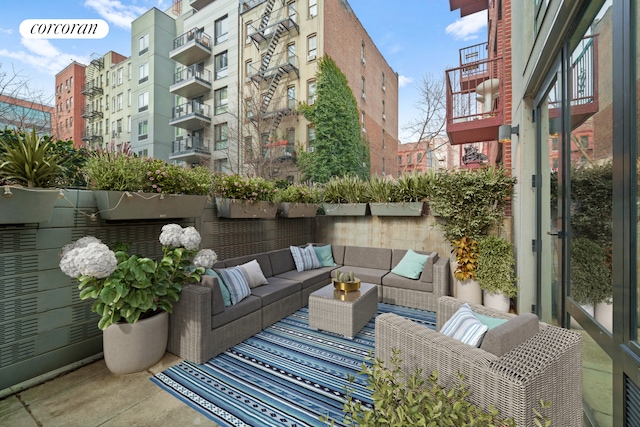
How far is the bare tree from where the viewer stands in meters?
6.20

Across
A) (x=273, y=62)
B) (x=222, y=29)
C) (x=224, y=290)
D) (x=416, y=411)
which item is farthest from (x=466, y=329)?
(x=222, y=29)

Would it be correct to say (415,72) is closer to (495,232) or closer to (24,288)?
(495,232)

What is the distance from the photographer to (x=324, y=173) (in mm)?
12000

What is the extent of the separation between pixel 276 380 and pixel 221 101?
49.3 ft

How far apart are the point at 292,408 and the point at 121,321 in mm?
1728

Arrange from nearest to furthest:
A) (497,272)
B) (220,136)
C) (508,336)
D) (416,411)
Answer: (416,411), (508,336), (497,272), (220,136)

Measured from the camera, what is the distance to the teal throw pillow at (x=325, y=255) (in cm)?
527

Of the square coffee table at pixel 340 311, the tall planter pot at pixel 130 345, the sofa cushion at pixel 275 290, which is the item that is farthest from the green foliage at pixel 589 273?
the tall planter pot at pixel 130 345

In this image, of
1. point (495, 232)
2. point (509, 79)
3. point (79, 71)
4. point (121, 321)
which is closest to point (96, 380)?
point (121, 321)

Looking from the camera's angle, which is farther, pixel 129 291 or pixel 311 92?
pixel 311 92

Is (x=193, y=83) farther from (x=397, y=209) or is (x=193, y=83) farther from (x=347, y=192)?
(x=397, y=209)

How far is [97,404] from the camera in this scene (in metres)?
2.16

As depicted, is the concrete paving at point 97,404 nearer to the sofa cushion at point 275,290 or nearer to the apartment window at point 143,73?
the sofa cushion at point 275,290

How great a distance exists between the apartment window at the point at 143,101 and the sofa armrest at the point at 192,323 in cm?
1749
